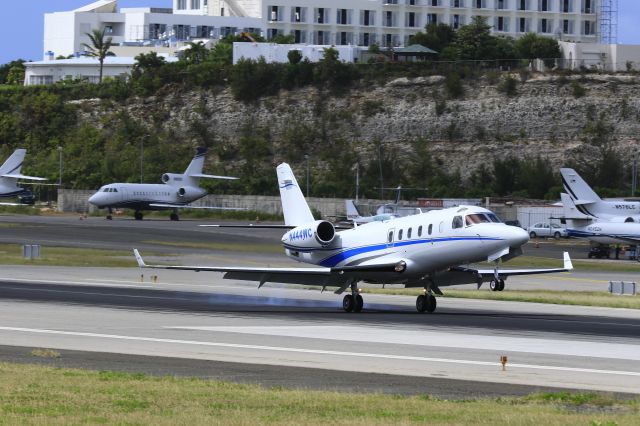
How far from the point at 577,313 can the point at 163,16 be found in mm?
149301

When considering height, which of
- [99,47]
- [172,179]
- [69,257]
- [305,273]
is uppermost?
[99,47]

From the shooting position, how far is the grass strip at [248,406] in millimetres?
16125

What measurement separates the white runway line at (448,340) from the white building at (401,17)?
135812 millimetres

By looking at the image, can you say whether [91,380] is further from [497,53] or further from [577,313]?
[497,53]

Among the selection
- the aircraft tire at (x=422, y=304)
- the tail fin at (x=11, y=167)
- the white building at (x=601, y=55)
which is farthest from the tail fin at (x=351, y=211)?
the aircraft tire at (x=422, y=304)

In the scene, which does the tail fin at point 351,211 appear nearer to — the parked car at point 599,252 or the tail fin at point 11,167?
the parked car at point 599,252

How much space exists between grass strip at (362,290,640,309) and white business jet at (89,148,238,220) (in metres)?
59.2

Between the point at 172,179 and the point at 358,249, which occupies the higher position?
the point at 172,179

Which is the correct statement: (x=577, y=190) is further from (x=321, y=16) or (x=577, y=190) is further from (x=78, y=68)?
(x=78, y=68)

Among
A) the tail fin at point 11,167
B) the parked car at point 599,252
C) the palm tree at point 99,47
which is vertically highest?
the palm tree at point 99,47

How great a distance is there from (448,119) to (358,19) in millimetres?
43885

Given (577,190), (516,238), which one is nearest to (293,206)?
(516,238)

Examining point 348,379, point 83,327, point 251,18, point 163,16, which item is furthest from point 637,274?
point 163,16

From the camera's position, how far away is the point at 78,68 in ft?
558
